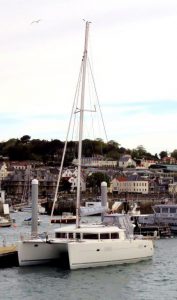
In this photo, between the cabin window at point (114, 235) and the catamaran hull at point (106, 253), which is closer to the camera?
the catamaran hull at point (106, 253)

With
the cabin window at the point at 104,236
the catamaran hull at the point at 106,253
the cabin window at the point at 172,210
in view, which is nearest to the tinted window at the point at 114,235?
the cabin window at the point at 104,236

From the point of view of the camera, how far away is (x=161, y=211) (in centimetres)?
7338

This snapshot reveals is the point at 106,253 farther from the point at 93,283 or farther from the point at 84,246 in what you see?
the point at 93,283

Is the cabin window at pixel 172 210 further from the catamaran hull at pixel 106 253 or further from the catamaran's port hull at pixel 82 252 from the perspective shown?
the catamaran's port hull at pixel 82 252

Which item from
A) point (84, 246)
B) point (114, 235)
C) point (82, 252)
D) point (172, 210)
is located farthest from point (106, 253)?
point (172, 210)

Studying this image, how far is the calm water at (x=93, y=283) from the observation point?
113 ft

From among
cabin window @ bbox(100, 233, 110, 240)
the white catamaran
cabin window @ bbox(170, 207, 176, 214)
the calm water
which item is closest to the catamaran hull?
the white catamaran

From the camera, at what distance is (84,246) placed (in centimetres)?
3941

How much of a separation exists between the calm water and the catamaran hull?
0.39 metres

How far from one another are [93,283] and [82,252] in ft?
9.63

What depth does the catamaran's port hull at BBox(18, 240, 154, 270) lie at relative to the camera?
130 ft

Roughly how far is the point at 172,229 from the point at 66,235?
28932 mm

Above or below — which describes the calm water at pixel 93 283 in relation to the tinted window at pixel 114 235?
below

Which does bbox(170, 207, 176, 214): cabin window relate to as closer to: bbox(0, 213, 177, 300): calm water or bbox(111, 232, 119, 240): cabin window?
bbox(0, 213, 177, 300): calm water
